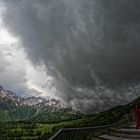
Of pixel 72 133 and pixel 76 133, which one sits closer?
pixel 72 133

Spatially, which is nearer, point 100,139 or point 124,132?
point 100,139

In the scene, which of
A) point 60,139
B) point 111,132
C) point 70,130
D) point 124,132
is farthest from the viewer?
point 111,132

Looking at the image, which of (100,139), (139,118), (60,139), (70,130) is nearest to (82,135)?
(100,139)

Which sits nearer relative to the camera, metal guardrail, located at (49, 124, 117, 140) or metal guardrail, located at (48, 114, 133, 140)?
metal guardrail, located at (49, 124, 117, 140)

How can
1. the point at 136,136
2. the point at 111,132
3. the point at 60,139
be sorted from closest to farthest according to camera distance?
1. the point at 60,139
2. the point at 136,136
3. the point at 111,132

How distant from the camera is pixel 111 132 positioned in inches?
845

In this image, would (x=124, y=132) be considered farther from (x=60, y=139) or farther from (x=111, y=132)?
(x=60, y=139)

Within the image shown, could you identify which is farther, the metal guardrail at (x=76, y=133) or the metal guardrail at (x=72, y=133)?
the metal guardrail at (x=76, y=133)

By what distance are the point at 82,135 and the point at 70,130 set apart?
2650mm

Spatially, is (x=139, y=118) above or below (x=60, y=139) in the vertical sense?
above

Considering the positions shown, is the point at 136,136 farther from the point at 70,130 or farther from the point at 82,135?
the point at 70,130

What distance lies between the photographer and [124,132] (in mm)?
19969

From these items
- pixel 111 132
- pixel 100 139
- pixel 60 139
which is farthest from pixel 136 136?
pixel 60 139

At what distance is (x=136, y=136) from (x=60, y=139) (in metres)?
5.63
